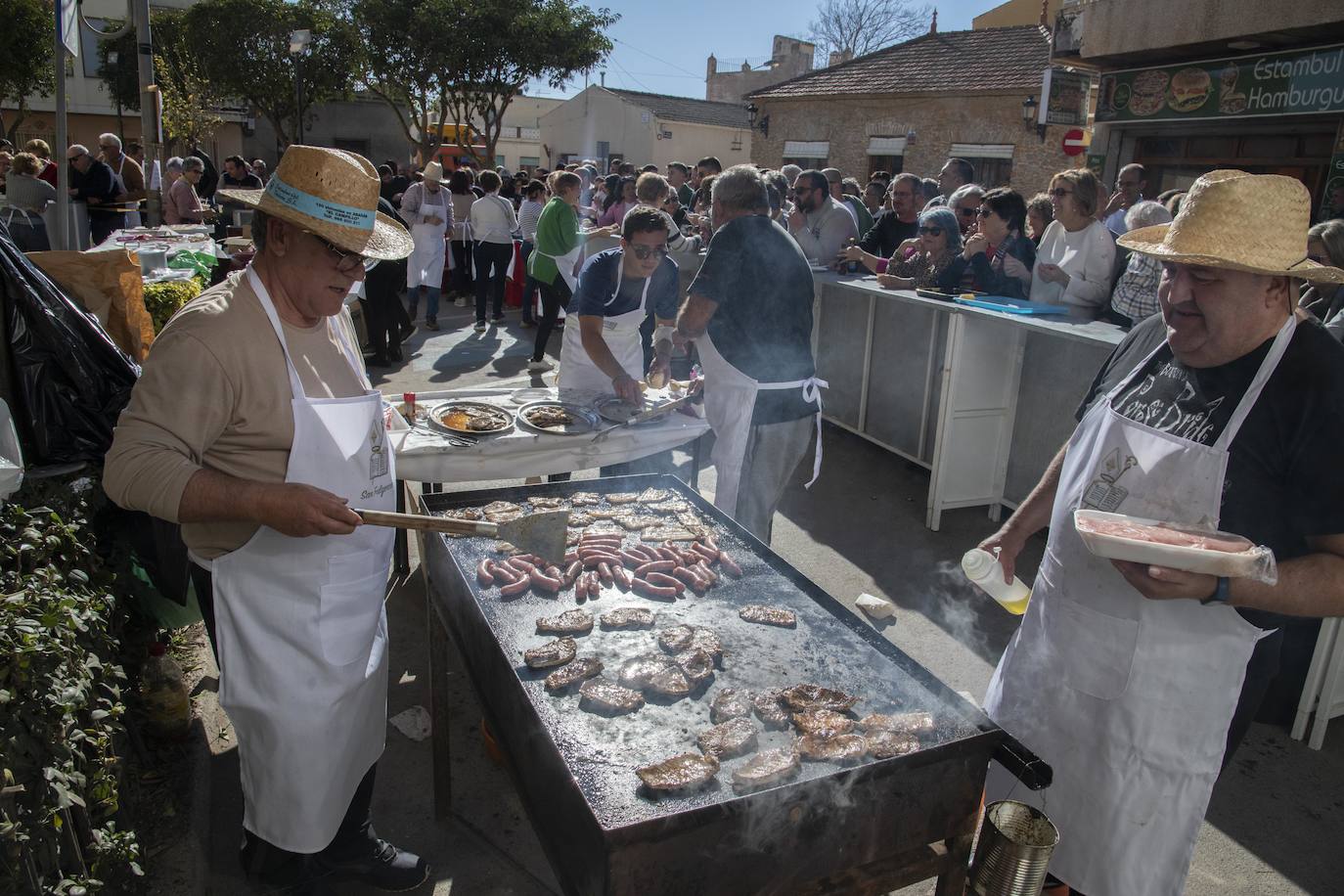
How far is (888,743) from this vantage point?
213 centimetres

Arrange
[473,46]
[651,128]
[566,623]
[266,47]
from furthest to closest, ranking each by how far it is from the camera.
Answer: [651,128] < [266,47] < [473,46] < [566,623]

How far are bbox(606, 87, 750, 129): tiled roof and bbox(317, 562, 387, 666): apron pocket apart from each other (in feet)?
125

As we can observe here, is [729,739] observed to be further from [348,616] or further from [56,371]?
[56,371]

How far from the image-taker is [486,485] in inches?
252

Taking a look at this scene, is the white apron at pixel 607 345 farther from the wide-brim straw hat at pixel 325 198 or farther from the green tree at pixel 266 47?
the green tree at pixel 266 47

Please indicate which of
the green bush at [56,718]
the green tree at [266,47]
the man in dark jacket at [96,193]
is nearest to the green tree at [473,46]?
the green tree at [266,47]

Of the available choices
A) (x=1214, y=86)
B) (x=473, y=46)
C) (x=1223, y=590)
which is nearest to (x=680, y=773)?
(x=1223, y=590)

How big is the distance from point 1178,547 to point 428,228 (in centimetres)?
1085

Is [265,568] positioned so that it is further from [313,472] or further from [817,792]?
[817,792]

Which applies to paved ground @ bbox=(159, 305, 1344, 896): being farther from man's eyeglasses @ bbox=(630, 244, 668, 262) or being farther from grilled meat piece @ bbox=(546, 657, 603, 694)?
man's eyeglasses @ bbox=(630, 244, 668, 262)

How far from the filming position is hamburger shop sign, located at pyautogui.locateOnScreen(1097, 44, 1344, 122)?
1038 cm

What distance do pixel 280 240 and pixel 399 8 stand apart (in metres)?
30.5

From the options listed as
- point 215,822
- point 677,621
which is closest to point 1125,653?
point 677,621

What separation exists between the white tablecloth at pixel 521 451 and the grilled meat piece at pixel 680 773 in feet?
7.74
